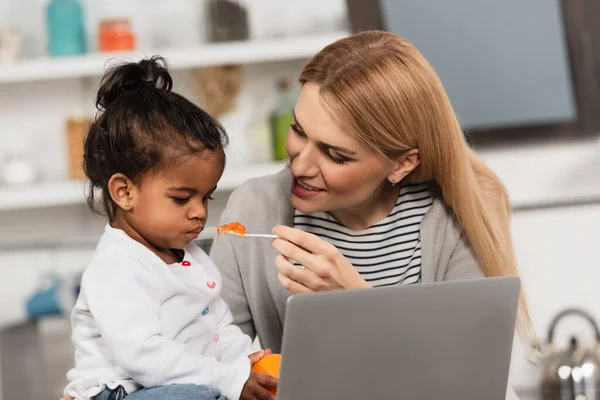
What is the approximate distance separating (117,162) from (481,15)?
2149mm

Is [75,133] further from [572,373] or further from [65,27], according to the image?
[572,373]

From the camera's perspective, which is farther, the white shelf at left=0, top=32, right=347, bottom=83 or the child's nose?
the white shelf at left=0, top=32, right=347, bottom=83

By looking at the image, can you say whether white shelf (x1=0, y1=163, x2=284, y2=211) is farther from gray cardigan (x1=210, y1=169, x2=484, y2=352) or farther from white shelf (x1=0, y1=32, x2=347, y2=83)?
gray cardigan (x1=210, y1=169, x2=484, y2=352)

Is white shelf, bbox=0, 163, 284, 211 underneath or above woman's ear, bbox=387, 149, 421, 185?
underneath

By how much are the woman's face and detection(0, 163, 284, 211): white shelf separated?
1386 millimetres

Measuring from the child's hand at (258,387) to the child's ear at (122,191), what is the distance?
0.34 metres

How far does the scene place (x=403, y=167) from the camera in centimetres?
176

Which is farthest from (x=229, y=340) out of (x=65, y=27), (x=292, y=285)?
(x=65, y=27)

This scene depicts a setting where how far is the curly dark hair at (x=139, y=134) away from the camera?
1342 mm

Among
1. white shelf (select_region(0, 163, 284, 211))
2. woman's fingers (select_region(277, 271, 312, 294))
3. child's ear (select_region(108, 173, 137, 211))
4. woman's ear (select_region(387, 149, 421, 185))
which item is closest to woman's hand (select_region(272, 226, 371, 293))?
woman's fingers (select_region(277, 271, 312, 294))

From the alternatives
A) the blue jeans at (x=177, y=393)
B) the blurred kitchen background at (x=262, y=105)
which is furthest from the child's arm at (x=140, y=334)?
the blurred kitchen background at (x=262, y=105)

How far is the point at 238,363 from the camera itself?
1.34 meters

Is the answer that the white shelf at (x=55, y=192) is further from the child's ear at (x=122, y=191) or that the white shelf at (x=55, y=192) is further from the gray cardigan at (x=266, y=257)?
the child's ear at (x=122, y=191)

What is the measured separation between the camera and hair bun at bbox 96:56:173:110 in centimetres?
147
